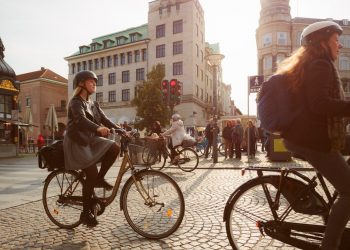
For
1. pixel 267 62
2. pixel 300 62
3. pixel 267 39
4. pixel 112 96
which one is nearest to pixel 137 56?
pixel 112 96

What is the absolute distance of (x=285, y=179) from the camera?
107 inches

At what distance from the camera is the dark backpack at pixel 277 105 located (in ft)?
8.07

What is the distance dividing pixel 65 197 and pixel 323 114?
3195 mm

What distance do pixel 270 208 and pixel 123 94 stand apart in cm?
4897

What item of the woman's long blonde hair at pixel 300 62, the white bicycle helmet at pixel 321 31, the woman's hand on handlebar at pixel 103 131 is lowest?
the woman's hand on handlebar at pixel 103 131

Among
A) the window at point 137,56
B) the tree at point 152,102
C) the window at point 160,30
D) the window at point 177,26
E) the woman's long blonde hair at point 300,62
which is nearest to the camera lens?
the woman's long blonde hair at point 300,62

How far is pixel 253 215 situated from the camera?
279 centimetres

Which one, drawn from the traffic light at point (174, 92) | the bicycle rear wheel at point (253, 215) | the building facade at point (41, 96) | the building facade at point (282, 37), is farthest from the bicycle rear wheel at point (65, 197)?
the building facade at point (41, 96)

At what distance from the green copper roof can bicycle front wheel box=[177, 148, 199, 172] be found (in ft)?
136

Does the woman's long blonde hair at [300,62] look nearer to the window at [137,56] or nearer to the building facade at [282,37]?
the window at [137,56]

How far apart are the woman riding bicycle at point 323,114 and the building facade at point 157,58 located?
4146 cm

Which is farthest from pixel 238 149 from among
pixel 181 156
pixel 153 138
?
pixel 153 138

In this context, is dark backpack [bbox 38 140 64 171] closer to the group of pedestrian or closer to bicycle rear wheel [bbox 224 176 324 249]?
bicycle rear wheel [bbox 224 176 324 249]

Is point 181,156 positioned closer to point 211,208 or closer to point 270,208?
point 211,208
